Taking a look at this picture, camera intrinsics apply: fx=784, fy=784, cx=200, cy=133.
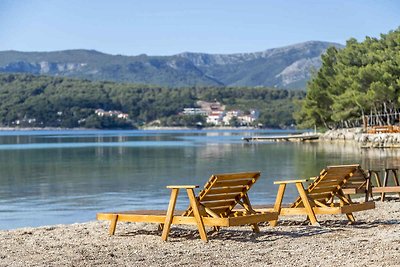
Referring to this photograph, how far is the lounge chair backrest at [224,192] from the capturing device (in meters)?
10.4

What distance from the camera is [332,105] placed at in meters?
82.7

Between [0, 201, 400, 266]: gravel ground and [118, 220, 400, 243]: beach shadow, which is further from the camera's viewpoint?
[118, 220, 400, 243]: beach shadow

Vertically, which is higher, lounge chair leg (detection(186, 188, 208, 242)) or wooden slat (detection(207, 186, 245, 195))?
wooden slat (detection(207, 186, 245, 195))

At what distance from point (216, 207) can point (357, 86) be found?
64149 mm

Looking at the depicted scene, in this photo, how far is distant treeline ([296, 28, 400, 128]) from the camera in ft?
225

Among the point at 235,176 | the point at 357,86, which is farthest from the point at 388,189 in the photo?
the point at 357,86

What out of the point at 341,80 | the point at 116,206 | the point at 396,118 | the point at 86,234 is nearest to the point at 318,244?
the point at 86,234

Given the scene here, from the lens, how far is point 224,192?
35.1 feet

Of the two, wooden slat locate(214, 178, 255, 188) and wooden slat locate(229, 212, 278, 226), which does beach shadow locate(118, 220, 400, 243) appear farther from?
wooden slat locate(214, 178, 255, 188)

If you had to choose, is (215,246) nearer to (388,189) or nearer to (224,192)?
(224,192)

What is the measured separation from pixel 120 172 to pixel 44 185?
313 inches

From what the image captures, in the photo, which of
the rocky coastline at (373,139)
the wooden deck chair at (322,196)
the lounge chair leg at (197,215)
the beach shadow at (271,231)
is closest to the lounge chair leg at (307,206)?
the wooden deck chair at (322,196)

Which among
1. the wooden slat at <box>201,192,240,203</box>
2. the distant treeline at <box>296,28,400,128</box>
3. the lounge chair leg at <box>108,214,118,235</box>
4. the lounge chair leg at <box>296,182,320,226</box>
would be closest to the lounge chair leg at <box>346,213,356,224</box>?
the lounge chair leg at <box>296,182,320,226</box>

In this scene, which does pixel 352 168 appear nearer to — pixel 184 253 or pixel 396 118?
pixel 184 253
